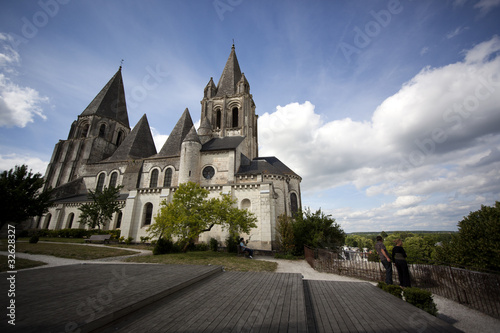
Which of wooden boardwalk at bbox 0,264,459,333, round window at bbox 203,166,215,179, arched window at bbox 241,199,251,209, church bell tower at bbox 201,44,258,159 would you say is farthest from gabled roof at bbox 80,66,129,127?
wooden boardwalk at bbox 0,264,459,333

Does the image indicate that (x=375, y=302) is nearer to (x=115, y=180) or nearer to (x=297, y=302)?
(x=297, y=302)

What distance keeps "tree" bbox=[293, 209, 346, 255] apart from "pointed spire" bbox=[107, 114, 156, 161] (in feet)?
81.4

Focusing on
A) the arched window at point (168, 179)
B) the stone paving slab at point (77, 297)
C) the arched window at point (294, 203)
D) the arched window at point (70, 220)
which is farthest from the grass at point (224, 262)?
the arched window at point (70, 220)

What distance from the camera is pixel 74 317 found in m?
3.08

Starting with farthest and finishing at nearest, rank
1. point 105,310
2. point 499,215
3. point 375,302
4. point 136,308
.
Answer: point 499,215 → point 375,302 → point 136,308 → point 105,310

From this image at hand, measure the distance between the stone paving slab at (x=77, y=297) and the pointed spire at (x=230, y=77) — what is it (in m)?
32.6

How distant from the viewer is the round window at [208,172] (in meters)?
22.6

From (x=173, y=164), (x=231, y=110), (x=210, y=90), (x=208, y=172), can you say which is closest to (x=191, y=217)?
(x=208, y=172)

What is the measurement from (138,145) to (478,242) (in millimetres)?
36010

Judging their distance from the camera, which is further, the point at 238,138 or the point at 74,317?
the point at 238,138

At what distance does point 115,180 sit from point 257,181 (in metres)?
21.1

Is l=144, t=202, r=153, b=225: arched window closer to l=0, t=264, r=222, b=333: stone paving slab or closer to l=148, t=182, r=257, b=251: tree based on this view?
l=148, t=182, r=257, b=251: tree

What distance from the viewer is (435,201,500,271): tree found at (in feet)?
23.1

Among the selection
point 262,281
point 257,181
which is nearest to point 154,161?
point 257,181
